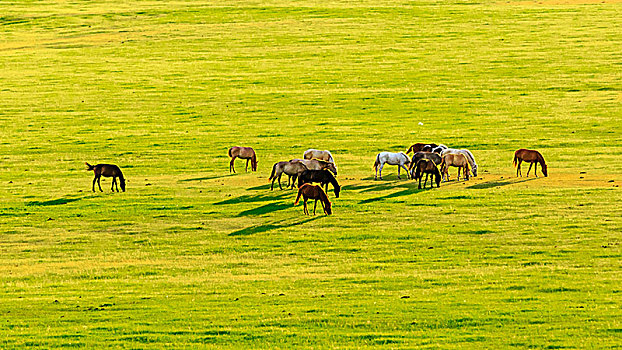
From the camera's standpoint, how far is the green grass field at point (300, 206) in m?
18.0

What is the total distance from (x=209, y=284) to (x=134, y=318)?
10.1 feet

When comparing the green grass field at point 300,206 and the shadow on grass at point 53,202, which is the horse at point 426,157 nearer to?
the green grass field at point 300,206

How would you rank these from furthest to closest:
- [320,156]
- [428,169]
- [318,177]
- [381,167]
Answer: [320,156] → [381,167] → [428,169] → [318,177]

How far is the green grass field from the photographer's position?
18.0m

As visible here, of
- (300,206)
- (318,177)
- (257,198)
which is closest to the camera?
(300,206)

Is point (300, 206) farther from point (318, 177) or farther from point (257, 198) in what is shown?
point (257, 198)

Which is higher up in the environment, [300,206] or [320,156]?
[320,156]

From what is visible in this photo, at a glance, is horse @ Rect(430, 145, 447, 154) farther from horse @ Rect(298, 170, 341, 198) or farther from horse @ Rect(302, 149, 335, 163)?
horse @ Rect(298, 170, 341, 198)

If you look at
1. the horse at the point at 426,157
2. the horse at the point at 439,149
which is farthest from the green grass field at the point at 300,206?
the horse at the point at 439,149

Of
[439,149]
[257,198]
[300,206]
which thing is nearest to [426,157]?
[439,149]

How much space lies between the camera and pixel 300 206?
98.5 feet

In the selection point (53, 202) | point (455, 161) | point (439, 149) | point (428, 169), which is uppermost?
point (439, 149)

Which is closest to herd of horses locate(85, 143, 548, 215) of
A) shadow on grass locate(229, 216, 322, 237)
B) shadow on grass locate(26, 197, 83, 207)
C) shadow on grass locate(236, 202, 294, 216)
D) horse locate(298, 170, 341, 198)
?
horse locate(298, 170, 341, 198)

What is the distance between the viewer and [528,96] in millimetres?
55031
